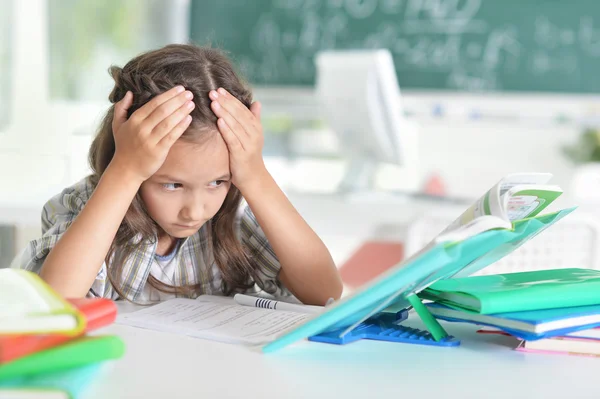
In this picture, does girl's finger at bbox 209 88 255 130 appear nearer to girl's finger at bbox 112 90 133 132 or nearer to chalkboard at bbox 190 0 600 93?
girl's finger at bbox 112 90 133 132

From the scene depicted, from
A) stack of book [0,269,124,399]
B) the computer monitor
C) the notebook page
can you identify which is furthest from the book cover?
the computer monitor

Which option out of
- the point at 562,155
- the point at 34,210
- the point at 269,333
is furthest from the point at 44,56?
the point at 269,333

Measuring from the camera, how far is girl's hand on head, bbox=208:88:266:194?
1007mm

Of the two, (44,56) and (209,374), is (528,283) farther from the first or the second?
(44,56)

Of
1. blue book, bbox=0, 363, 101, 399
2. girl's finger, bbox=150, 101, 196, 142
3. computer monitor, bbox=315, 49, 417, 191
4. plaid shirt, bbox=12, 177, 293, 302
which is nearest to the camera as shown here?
blue book, bbox=0, 363, 101, 399

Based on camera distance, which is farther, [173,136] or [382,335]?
[173,136]

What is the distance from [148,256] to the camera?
1110 mm

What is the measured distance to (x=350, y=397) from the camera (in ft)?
1.99

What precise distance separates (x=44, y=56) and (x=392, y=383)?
3396 millimetres

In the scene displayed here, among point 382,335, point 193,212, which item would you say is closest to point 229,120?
point 193,212

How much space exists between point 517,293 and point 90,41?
3.62 m

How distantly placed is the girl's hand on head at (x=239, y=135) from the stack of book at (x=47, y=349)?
45 cm

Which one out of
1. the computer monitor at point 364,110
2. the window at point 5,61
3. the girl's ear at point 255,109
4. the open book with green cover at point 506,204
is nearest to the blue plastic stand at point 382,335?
the open book with green cover at point 506,204

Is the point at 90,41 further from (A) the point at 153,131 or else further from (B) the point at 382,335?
(B) the point at 382,335
